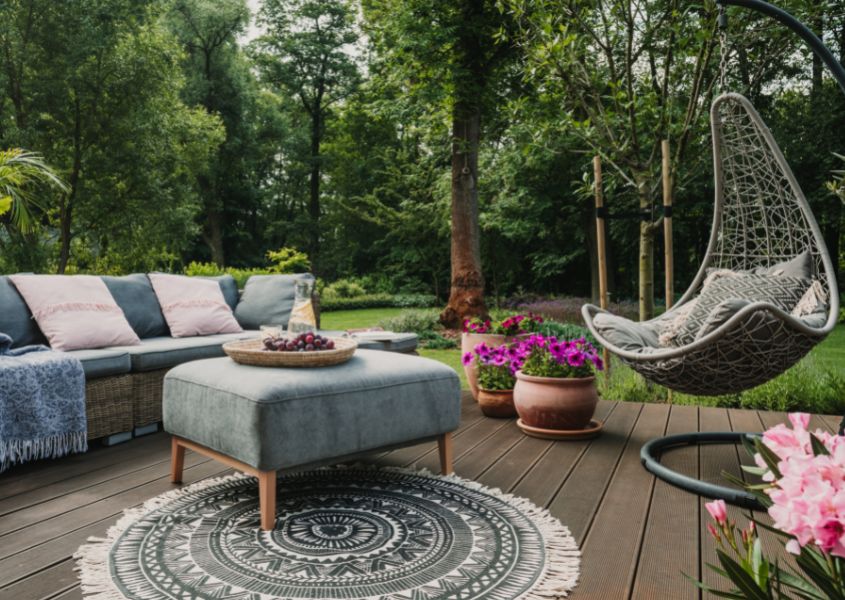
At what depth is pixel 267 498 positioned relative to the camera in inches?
81.4

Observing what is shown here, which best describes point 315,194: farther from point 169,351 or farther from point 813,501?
point 813,501

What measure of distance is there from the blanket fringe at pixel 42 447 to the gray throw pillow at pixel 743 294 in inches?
110

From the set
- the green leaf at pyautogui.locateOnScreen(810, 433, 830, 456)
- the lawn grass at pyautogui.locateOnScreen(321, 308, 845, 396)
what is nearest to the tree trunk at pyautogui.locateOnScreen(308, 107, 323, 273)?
the lawn grass at pyautogui.locateOnScreen(321, 308, 845, 396)

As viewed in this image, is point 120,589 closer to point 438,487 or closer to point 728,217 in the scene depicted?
point 438,487

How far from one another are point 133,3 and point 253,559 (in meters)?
12.1

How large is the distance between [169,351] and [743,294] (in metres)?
2.96

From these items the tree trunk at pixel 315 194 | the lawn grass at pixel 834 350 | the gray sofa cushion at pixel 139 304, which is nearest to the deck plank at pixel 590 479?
the gray sofa cushion at pixel 139 304

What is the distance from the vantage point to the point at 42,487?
254 centimetres

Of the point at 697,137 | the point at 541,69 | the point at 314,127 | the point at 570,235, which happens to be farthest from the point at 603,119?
the point at 314,127

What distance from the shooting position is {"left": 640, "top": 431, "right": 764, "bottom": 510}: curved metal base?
7.35 feet

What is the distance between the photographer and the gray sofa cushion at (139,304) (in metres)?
3.81

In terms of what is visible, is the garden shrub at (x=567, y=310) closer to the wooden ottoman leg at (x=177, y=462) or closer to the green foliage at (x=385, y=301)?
the green foliage at (x=385, y=301)

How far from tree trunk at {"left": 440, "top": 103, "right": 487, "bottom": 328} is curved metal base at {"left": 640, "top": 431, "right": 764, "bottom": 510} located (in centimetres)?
457

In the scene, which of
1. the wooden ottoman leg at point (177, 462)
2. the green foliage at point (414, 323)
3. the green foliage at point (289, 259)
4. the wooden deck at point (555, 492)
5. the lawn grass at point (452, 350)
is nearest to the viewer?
the wooden deck at point (555, 492)
